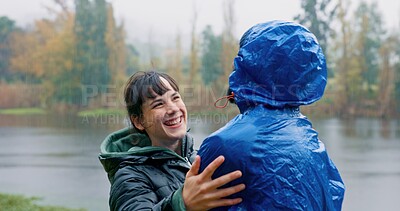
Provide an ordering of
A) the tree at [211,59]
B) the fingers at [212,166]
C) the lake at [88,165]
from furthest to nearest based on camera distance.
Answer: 1. the tree at [211,59]
2. the lake at [88,165]
3. the fingers at [212,166]

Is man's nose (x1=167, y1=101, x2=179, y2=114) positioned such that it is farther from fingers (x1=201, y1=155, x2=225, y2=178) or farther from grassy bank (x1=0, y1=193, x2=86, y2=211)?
grassy bank (x1=0, y1=193, x2=86, y2=211)

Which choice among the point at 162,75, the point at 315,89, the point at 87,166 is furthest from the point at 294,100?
the point at 87,166

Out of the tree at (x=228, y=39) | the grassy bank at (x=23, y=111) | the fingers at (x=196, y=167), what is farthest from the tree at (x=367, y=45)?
the fingers at (x=196, y=167)

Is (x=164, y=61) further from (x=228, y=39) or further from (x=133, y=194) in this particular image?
(x=133, y=194)

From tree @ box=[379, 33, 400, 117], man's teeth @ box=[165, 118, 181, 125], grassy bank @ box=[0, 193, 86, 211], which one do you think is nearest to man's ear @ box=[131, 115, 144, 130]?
man's teeth @ box=[165, 118, 181, 125]

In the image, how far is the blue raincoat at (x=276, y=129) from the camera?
1.26 m

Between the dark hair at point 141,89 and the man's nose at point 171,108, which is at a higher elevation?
the dark hair at point 141,89

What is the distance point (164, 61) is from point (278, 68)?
2808cm

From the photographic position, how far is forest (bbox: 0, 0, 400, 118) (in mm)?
24703

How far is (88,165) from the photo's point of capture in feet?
34.0

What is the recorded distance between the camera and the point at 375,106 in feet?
80.1

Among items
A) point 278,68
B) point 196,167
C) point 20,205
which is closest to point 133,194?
point 196,167

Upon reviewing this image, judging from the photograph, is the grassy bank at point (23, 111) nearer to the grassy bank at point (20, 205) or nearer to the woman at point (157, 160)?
the grassy bank at point (20, 205)

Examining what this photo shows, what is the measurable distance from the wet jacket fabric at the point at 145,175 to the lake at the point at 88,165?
474cm
